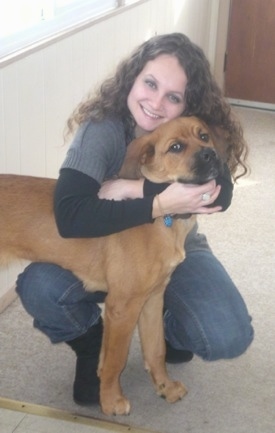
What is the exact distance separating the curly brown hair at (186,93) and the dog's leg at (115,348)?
46 cm

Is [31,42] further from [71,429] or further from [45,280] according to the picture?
[71,429]

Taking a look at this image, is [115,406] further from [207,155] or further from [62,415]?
[207,155]

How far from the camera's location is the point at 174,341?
1.97 meters

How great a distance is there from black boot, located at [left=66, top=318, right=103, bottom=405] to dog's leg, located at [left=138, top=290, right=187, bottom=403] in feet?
0.44

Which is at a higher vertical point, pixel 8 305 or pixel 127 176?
pixel 127 176

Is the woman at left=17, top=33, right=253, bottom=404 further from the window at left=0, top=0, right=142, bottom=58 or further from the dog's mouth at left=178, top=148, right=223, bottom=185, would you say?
the window at left=0, top=0, right=142, bottom=58

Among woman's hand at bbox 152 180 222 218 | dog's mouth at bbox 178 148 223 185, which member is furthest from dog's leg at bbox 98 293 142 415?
dog's mouth at bbox 178 148 223 185

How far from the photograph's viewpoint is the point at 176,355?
80.1 inches

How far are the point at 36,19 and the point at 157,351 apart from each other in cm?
127

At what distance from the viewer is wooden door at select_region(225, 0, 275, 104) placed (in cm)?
467

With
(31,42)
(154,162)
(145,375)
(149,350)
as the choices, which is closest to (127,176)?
(154,162)

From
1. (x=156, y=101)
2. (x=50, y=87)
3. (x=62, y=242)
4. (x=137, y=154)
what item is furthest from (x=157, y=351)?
(x=50, y=87)

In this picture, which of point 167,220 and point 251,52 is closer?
point 167,220

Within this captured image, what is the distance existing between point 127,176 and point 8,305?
0.86 metres
